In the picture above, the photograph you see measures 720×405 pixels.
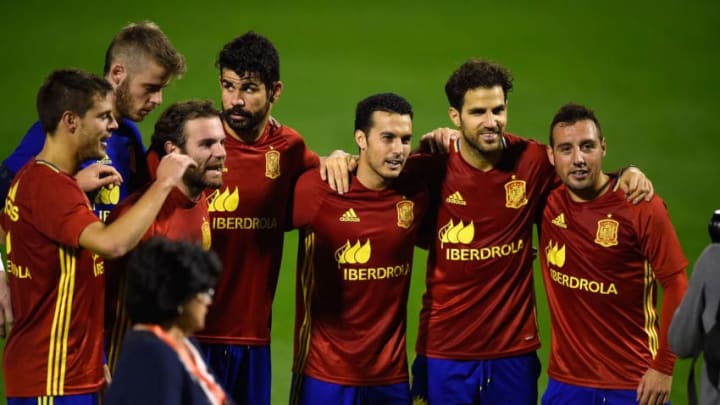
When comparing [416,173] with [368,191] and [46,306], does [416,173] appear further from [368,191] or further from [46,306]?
[46,306]

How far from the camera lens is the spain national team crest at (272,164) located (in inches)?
280

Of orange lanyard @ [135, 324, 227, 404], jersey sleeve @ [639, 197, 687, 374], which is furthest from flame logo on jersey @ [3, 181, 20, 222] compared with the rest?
jersey sleeve @ [639, 197, 687, 374]

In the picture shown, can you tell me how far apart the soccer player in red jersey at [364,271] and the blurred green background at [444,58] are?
4116 mm

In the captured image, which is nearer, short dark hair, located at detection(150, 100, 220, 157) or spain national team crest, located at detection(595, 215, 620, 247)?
short dark hair, located at detection(150, 100, 220, 157)

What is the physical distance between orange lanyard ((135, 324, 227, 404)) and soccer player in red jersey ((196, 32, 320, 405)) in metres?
2.69

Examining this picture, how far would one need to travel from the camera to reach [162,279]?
4238 mm

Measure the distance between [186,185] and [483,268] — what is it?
1921 millimetres

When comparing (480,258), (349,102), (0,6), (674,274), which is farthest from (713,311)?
(0,6)

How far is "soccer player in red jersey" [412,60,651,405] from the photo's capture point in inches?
278

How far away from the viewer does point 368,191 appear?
6941 millimetres

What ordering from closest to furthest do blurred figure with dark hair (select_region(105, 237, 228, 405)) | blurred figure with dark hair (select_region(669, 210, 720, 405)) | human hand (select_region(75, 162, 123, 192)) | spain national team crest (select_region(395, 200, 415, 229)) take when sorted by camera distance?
blurred figure with dark hair (select_region(105, 237, 228, 405))
blurred figure with dark hair (select_region(669, 210, 720, 405))
human hand (select_region(75, 162, 123, 192))
spain national team crest (select_region(395, 200, 415, 229))

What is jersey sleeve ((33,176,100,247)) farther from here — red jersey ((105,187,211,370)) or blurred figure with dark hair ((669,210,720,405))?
blurred figure with dark hair ((669,210,720,405))

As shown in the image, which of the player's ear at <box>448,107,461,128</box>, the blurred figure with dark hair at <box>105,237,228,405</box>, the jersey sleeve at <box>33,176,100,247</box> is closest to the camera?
the blurred figure with dark hair at <box>105,237,228,405</box>

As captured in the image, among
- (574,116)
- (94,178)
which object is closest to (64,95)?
(94,178)
